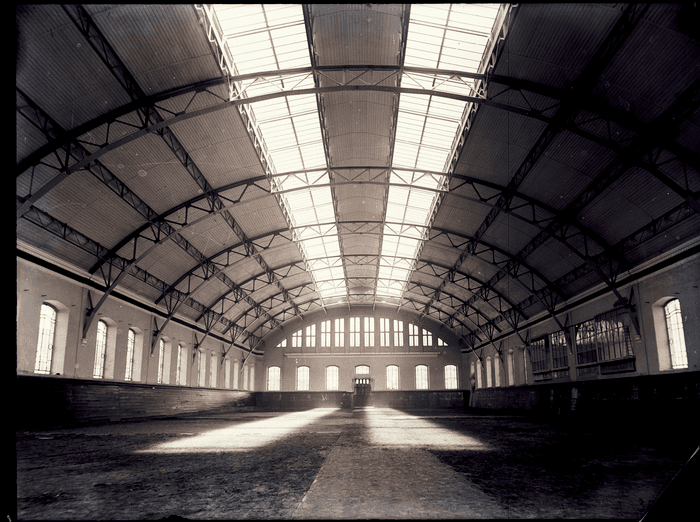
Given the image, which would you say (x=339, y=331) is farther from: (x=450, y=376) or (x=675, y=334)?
(x=675, y=334)

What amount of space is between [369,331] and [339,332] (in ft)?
10.2

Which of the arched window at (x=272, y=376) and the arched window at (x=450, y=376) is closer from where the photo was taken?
the arched window at (x=450, y=376)

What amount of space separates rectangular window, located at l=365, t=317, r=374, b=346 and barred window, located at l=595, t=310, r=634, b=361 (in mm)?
26333

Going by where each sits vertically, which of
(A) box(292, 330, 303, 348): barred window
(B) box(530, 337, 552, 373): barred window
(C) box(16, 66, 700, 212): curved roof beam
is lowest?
(B) box(530, 337, 552, 373): barred window

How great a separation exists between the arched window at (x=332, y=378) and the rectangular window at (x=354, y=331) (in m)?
3.18

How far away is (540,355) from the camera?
30.9m

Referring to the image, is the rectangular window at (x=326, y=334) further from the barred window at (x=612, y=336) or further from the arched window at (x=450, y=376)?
the barred window at (x=612, y=336)

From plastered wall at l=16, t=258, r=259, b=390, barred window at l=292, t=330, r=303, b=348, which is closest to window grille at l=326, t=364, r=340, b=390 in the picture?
barred window at l=292, t=330, r=303, b=348

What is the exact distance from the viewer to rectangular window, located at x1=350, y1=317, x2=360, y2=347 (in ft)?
157

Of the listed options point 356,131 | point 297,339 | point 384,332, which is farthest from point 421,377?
point 356,131

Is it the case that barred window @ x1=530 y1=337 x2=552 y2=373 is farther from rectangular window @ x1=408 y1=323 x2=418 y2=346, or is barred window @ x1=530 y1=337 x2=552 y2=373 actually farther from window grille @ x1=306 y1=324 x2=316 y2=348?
window grille @ x1=306 y1=324 x2=316 y2=348

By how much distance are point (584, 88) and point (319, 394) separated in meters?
32.8

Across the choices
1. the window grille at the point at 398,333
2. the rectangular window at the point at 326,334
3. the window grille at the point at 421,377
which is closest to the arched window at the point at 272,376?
the rectangular window at the point at 326,334

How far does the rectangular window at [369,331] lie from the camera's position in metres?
47.7
